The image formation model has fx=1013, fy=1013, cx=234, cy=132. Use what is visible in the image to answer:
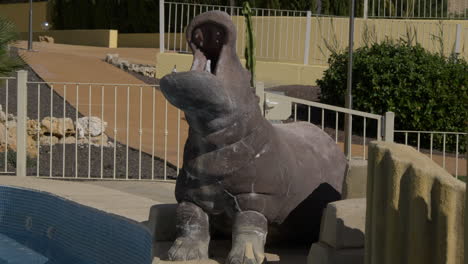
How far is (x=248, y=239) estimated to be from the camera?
20.4 ft

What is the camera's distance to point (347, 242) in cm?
601

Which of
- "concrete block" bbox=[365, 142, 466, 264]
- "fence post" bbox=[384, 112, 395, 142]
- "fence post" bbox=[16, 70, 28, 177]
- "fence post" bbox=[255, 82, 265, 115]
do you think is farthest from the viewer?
"fence post" bbox=[16, 70, 28, 177]

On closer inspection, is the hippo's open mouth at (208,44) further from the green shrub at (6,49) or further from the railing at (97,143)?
the green shrub at (6,49)

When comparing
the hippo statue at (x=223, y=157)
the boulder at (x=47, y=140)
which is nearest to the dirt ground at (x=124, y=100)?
the boulder at (x=47, y=140)

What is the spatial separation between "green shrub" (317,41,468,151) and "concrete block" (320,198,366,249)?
30.7 feet

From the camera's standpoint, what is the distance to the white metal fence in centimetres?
1102

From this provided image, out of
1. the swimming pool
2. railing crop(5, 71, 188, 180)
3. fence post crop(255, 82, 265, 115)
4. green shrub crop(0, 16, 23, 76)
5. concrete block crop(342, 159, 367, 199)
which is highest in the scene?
green shrub crop(0, 16, 23, 76)

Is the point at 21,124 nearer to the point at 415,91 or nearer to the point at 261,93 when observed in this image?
the point at 261,93

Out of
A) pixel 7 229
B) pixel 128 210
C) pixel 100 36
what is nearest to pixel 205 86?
pixel 128 210

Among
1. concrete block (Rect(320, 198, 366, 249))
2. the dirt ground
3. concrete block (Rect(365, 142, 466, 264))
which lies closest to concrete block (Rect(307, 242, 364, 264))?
concrete block (Rect(320, 198, 366, 249))

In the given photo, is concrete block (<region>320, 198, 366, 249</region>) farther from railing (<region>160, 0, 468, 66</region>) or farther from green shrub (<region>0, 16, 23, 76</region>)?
railing (<region>160, 0, 468, 66</region>)

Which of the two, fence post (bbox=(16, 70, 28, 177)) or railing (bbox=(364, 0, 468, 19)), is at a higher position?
railing (bbox=(364, 0, 468, 19))

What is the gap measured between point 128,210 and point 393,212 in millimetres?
4363

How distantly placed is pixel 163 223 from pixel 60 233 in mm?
2301
